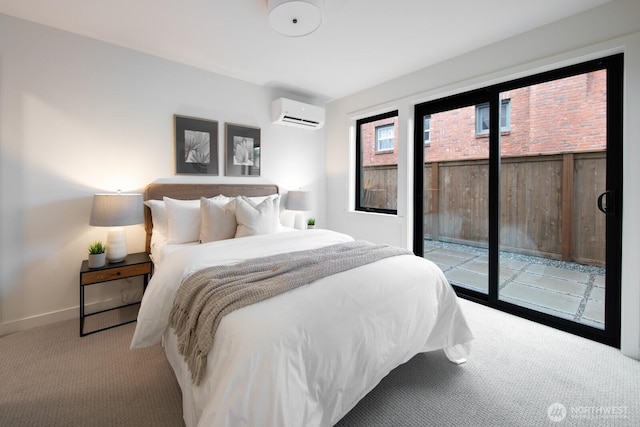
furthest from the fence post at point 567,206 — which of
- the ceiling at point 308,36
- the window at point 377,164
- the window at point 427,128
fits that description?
the window at point 377,164

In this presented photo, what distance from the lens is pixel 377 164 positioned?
160 inches

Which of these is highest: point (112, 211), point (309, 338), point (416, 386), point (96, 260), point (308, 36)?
point (308, 36)

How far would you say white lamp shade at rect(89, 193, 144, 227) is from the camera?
7.75 ft

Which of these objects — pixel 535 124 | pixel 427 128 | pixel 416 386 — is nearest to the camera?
pixel 416 386

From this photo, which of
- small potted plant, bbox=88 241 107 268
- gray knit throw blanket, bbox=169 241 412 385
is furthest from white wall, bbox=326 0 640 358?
small potted plant, bbox=88 241 107 268

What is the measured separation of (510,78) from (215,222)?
10.0 ft

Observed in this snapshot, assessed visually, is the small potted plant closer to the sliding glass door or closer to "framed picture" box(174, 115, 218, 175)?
"framed picture" box(174, 115, 218, 175)

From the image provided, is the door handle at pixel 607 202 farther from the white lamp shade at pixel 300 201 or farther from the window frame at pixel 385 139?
the white lamp shade at pixel 300 201

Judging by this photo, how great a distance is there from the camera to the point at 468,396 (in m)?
1.66

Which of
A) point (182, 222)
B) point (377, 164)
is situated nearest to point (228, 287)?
point (182, 222)

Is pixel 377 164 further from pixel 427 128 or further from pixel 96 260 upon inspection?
pixel 96 260

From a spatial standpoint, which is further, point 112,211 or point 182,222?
point 182,222

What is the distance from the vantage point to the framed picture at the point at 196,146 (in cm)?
308

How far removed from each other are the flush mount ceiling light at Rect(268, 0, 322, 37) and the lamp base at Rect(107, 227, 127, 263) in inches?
88.2
